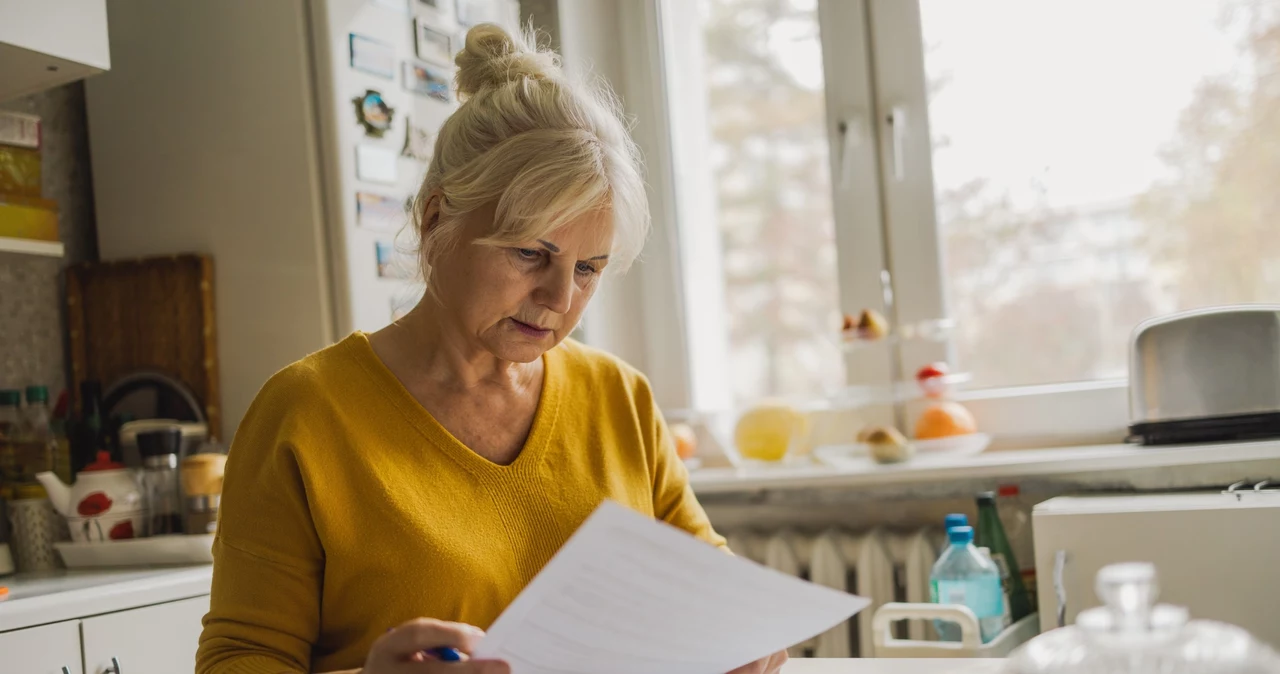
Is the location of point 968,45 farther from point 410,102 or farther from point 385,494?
point 385,494

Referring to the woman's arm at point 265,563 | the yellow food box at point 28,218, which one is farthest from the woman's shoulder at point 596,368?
the yellow food box at point 28,218

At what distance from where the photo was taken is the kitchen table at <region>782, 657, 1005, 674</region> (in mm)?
958

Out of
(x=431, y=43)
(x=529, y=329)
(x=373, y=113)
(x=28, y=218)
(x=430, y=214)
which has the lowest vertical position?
(x=529, y=329)

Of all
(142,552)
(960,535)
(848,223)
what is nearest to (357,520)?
(142,552)

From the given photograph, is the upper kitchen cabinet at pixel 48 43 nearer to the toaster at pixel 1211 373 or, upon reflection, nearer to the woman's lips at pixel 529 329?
the woman's lips at pixel 529 329

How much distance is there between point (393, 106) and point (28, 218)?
0.61m

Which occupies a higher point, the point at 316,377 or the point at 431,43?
the point at 431,43

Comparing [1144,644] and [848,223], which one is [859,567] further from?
[1144,644]

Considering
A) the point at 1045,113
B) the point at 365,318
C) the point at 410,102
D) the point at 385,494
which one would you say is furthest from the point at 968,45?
the point at 385,494

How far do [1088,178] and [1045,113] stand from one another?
0.47ft

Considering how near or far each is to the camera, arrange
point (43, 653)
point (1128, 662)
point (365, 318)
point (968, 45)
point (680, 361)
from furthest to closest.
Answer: point (680, 361) < point (968, 45) < point (365, 318) < point (43, 653) < point (1128, 662)

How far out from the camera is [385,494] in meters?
1.05

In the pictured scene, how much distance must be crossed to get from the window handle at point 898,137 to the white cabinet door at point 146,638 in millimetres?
1365

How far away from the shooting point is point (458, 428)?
1.14m
